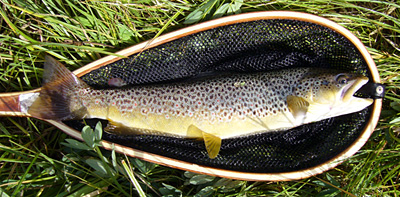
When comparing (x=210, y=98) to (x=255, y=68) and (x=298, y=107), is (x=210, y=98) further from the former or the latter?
(x=298, y=107)

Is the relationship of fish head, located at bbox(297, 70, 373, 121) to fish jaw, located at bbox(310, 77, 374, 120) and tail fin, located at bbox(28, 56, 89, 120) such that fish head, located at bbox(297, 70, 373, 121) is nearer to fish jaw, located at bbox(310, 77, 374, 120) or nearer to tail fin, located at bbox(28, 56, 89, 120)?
fish jaw, located at bbox(310, 77, 374, 120)

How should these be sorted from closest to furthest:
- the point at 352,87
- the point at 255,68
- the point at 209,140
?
the point at 352,87 → the point at 209,140 → the point at 255,68

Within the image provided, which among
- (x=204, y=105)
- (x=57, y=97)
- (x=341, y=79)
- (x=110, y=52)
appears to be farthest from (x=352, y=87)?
(x=57, y=97)

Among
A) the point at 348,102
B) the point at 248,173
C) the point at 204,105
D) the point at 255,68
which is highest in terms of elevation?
the point at 255,68

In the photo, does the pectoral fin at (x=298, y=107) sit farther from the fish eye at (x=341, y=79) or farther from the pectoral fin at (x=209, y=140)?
the pectoral fin at (x=209, y=140)

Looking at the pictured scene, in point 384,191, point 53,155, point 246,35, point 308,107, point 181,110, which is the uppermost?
point 246,35

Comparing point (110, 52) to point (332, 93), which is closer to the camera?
point (332, 93)

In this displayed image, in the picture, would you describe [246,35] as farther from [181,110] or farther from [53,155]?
[53,155]

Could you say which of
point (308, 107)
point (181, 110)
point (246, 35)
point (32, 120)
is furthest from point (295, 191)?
point (32, 120)
